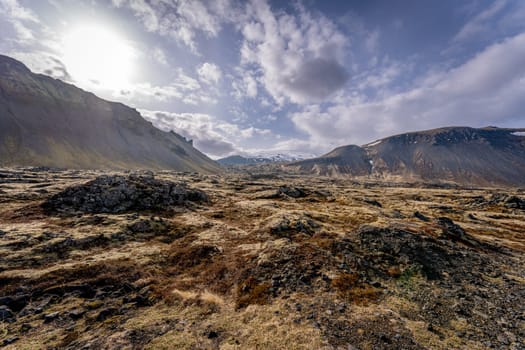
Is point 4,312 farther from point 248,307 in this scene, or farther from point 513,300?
point 513,300

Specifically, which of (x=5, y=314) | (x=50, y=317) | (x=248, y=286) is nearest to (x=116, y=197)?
(x=5, y=314)

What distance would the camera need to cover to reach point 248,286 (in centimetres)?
1573

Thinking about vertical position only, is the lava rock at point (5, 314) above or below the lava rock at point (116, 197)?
below

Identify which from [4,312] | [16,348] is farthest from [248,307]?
[4,312]

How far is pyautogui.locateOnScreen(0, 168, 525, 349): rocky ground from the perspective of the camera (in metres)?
10.9

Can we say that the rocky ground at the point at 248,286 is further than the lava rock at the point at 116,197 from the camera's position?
No

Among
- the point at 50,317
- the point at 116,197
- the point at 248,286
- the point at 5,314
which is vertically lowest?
the point at 248,286

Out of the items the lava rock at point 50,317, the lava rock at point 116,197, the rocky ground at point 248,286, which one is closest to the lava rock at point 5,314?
the rocky ground at point 248,286

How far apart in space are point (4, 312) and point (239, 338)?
14.2 m

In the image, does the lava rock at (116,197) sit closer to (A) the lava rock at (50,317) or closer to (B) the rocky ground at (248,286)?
(B) the rocky ground at (248,286)

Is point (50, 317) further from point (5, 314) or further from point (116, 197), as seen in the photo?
point (116, 197)

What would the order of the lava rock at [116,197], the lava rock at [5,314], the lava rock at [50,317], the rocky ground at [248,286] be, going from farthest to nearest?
the lava rock at [116,197] < the lava rock at [50,317] < the lava rock at [5,314] < the rocky ground at [248,286]

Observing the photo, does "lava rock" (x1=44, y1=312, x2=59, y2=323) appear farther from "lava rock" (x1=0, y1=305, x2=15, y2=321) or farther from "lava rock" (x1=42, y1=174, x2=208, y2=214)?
"lava rock" (x1=42, y1=174, x2=208, y2=214)

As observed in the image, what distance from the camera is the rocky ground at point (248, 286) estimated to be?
10.9 m
